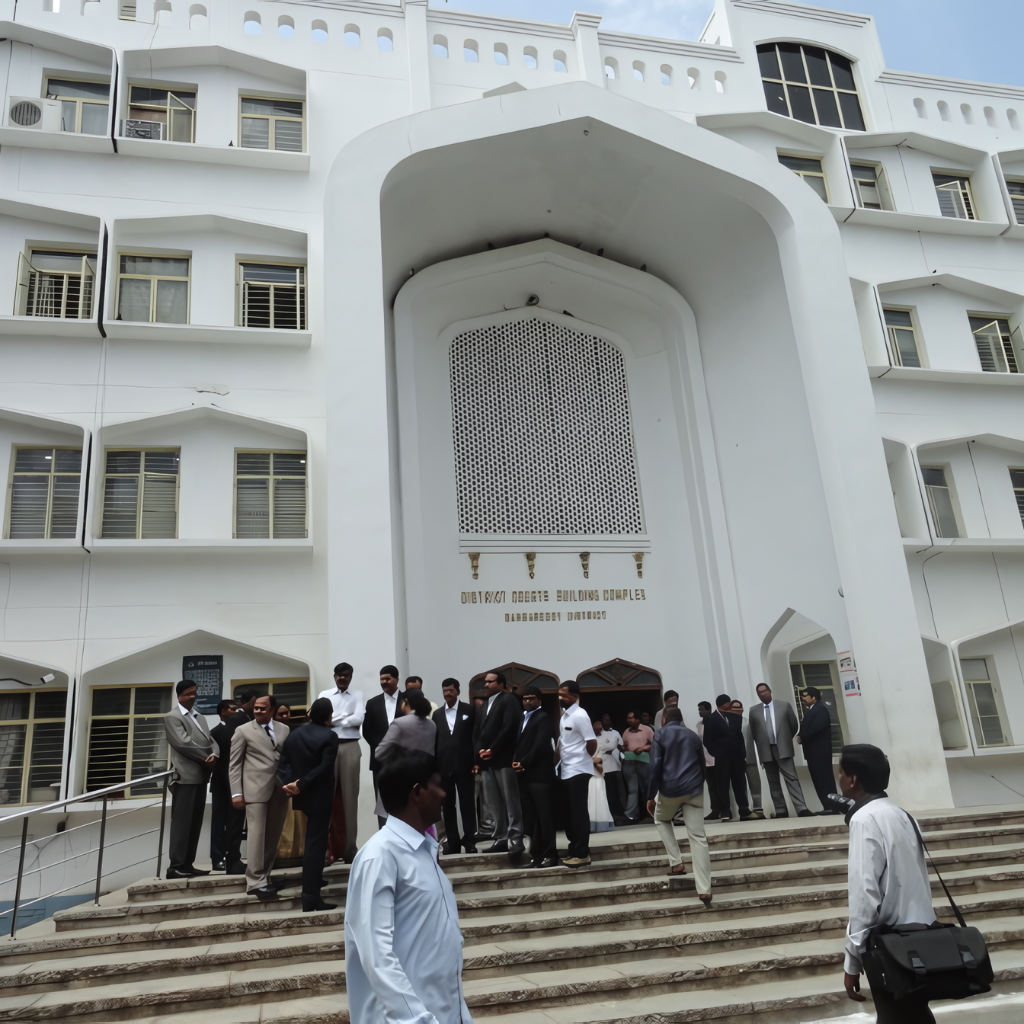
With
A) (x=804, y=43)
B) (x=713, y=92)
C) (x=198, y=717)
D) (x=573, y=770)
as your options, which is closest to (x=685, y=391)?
(x=713, y=92)

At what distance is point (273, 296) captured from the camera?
37.2 feet

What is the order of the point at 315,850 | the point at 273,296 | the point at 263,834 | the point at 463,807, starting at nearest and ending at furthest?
1. the point at 315,850
2. the point at 263,834
3. the point at 463,807
4. the point at 273,296

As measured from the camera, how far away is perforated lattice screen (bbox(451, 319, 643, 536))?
12367mm

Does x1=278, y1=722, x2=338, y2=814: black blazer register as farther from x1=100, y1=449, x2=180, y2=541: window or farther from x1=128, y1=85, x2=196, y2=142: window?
x1=128, y1=85, x2=196, y2=142: window

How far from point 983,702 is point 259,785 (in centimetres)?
1004

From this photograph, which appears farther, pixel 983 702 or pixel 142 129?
pixel 983 702

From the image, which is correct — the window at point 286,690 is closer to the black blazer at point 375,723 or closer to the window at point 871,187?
the black blazer at point 375,723

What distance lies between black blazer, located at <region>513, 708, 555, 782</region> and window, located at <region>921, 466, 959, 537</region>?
8.21m

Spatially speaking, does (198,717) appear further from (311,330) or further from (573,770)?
(311,330)

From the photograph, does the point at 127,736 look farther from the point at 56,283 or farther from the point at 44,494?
the point at 56,283

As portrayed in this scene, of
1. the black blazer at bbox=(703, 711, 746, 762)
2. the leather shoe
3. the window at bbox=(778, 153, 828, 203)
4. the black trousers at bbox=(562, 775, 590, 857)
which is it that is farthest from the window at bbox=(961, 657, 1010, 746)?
the leather shoe

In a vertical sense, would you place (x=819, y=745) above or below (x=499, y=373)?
below

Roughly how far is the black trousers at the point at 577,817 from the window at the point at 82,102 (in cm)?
1032

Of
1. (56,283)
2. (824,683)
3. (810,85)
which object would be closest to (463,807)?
(824,683)
